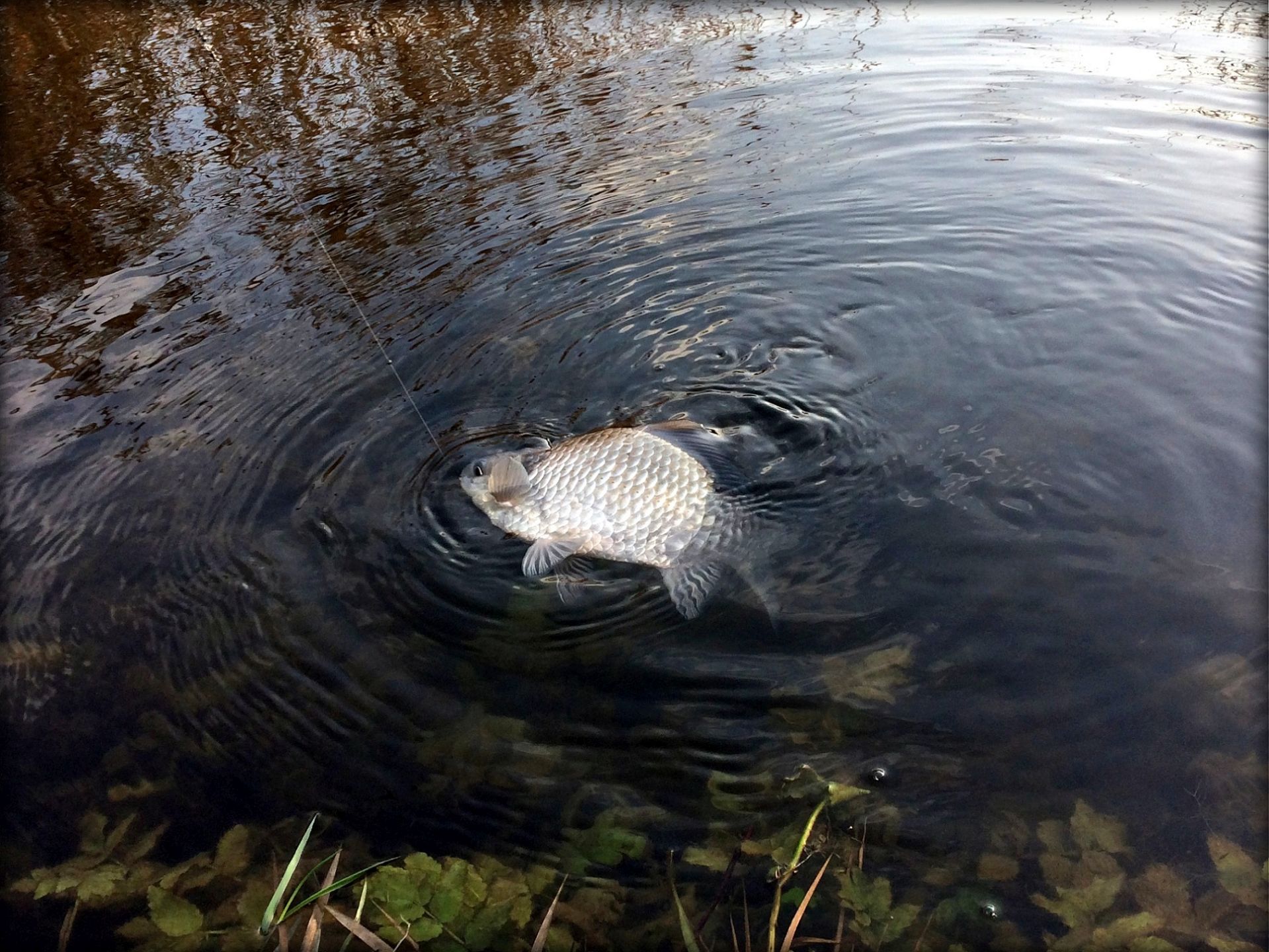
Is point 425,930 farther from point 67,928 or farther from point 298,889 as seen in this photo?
point 67,928

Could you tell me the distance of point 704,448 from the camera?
3396 mm

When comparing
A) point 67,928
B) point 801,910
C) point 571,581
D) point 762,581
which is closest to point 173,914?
point 67,928

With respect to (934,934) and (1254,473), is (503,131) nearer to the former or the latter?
(1254,473)

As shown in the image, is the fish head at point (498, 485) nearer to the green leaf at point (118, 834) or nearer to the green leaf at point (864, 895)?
the green leaf at point (118, 834)

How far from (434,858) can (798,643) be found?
124 cm

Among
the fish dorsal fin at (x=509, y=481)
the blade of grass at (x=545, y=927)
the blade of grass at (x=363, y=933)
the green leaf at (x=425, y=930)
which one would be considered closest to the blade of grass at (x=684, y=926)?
the blade of grass at (x=545, y=927)

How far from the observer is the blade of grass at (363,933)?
2098 mm

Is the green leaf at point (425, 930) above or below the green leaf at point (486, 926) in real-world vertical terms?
above

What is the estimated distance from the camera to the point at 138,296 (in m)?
4.79

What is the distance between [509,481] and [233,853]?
1415 millimetres

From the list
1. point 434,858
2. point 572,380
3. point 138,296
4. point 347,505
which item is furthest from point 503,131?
point 434,858

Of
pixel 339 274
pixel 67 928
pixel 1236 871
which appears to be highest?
pixel 339 274

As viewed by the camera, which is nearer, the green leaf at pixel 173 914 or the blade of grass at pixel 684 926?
the blade of grass at pixel 684 926

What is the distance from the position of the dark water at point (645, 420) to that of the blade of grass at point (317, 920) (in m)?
0.20
